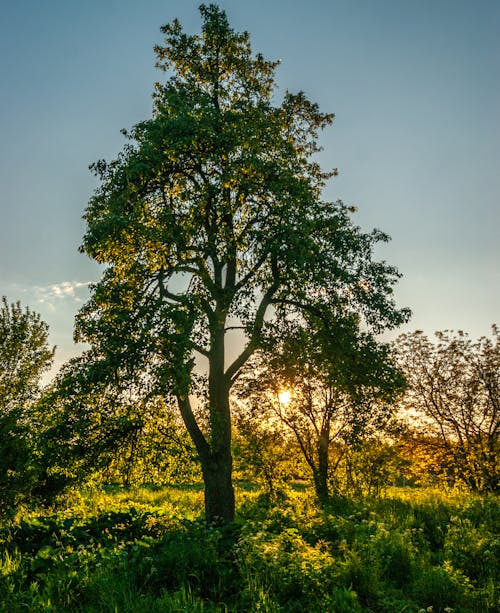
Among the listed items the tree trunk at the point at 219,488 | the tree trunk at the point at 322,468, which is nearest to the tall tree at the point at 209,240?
the tree trunk at the point at 219,488

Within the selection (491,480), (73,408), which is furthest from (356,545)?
(491,480)

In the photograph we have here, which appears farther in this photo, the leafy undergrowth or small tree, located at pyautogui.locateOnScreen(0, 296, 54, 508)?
small tree, located at pyautogui.locateOnScreen(0, 296, 54, 508)

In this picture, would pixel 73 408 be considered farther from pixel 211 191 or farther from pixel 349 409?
pixel 349 409

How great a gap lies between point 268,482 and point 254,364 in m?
5.74

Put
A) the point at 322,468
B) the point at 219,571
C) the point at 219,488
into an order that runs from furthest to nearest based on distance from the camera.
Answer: the point at 322,468 → the point at 219,488 → the point at 219,571

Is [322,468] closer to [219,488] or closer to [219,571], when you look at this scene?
[219,488]

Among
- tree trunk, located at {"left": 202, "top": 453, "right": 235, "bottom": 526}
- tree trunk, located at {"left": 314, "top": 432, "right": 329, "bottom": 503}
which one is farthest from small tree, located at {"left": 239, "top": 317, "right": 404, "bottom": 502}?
tree trunk, located at {"left": 202, "top": 453, "right": 235, "bottom": 526}

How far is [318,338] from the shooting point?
13836 mm

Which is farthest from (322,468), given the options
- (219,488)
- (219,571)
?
(219,571)

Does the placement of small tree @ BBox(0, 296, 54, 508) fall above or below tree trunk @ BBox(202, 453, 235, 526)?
above

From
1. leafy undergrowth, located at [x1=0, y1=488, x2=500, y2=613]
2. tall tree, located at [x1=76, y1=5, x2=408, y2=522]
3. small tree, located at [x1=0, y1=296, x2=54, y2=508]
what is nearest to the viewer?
leafy undergrowth, located at [x1=0, y1=488, x2=500, y2=613]

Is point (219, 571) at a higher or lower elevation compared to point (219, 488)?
lower

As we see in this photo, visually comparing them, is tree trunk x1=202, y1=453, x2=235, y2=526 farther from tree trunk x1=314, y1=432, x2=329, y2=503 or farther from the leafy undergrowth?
tree trunk x1=314, y1=432, x2=329, y2=503

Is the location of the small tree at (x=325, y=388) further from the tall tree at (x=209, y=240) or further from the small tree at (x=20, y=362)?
the small tree at (x=20, y=362)
